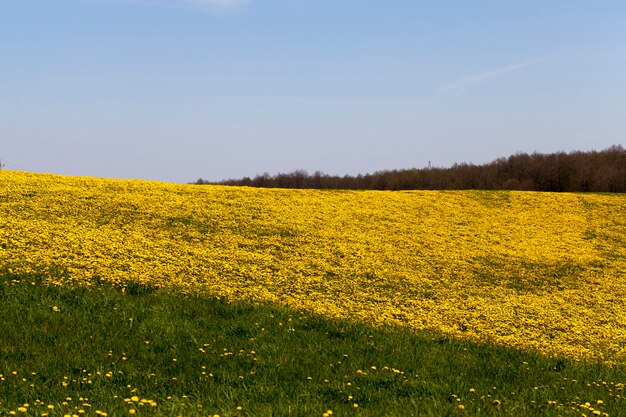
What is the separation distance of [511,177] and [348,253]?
4015 cm

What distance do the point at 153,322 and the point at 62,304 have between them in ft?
7.74

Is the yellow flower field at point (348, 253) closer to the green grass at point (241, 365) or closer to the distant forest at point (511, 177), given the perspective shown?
the green grass at point (241, 365)

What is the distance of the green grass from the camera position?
8367 millimetres

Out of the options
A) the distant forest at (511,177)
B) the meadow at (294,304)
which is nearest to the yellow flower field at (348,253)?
the meadow at (294,304)

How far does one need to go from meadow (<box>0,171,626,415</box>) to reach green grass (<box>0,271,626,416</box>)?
0.16 ft

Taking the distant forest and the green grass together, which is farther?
the distant forest

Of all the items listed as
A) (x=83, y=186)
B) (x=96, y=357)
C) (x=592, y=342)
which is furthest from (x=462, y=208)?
(x=96, y=357)

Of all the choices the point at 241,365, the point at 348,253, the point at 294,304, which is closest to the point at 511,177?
the point at 348,253

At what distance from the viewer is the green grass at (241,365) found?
8367mm

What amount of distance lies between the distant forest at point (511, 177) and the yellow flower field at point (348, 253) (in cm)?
1900

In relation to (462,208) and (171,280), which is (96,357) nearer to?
(171,280)

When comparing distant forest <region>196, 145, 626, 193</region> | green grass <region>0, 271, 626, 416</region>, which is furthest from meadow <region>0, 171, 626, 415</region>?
distant forest <region>196, 145, 626, 193</region>

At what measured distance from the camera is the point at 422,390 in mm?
9469

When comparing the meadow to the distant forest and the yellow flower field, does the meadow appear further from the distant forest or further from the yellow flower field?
the distant forest
